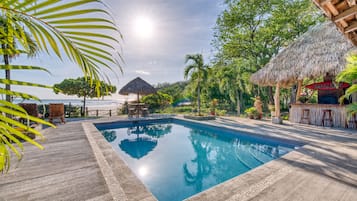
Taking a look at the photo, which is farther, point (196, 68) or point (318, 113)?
point (196, 68)

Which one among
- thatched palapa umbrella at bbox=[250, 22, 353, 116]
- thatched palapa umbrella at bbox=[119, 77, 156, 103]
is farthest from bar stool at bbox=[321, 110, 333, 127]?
thatched palapa umbrella at bbox=[119, 77, 156, 103]

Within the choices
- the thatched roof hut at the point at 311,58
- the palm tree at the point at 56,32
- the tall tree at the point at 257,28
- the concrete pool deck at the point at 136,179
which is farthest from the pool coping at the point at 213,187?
the tall tree at the point at 257,28

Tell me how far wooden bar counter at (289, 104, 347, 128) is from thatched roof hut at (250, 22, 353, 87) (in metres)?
1.29

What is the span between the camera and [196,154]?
17.2 ft

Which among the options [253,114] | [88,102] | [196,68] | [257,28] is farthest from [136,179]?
[257,28]

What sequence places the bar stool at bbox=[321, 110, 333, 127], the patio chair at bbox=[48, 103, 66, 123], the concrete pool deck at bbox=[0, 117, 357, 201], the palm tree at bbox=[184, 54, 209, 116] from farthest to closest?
the palm tree at bbox=[184, 54, 209, 116], the patio chair at bbox=[48, 103, 66, 123], the bar stool at bbox=[321, 110, 333, 127], the concrete pool deck at bbox=[0, 117, 357, 201]

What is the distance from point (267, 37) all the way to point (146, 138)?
34.6 feet

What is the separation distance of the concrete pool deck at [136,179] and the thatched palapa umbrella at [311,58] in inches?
151

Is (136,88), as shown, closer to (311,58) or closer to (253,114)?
(253,114)

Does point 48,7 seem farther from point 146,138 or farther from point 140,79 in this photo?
point 140,79

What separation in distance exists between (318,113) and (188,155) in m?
5.98

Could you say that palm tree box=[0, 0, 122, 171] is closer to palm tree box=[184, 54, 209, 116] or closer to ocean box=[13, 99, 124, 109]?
ocean box=[13, 99, 124, 109]

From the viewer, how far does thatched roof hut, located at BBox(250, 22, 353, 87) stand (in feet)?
20.6

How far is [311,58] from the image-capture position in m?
6.88
